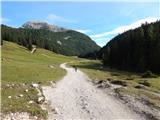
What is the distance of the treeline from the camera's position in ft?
363

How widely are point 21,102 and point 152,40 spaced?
311 ft

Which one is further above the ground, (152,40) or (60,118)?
(152,40)

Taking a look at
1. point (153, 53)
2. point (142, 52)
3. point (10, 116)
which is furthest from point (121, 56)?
point (10, 116)

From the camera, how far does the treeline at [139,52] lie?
363 ft

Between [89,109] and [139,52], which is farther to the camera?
[139,52]

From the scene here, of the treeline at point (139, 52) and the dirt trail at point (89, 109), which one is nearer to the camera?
the dirt trail at point (89, 109)

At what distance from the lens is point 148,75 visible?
76.8 metres

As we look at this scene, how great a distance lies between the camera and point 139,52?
399ft

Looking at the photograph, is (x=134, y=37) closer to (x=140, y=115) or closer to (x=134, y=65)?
(x=134, y=65)

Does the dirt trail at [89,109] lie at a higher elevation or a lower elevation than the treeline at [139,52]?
lower

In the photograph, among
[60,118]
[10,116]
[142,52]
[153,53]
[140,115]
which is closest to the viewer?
[10,116]

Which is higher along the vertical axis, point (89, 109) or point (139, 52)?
point (139, 52)

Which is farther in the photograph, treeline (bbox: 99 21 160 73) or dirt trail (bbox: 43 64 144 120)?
treeline (bbox: 99 21 160 73)

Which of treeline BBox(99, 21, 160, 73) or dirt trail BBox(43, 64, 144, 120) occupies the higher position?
treeline BBox(99, 21, 160, 73)
